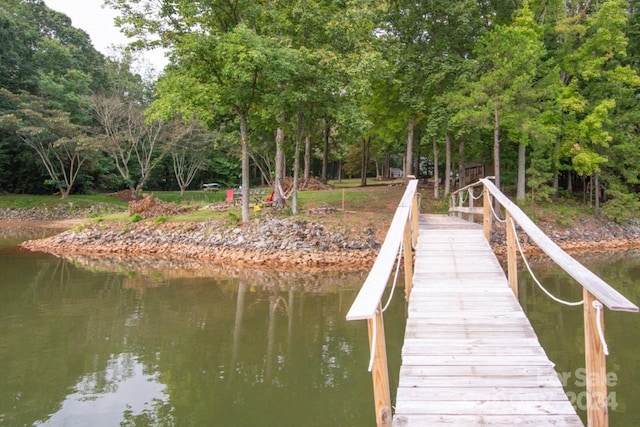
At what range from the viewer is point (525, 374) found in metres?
3.47

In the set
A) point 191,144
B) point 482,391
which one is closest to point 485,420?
point 482,391

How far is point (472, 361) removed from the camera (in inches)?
145

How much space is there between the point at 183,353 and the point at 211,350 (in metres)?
0.43

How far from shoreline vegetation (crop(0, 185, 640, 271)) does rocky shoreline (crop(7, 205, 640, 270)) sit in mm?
33

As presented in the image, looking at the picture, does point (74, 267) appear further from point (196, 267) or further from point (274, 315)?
point (274, 315)

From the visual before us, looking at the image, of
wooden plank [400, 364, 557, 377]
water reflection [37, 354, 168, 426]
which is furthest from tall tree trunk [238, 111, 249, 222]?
wooden plank [400, 364, 557, 377]

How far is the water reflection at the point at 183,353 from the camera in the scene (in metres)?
5.37

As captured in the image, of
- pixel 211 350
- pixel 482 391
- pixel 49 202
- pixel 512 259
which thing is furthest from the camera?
pixel 49 202

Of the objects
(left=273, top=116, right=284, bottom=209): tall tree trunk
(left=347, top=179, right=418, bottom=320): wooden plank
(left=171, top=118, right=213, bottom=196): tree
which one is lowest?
(left=347, top=179, right=418, bottom=320): wooden plank

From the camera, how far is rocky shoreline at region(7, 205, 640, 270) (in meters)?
15.4

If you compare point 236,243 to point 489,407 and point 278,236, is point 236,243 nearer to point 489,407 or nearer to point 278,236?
point 278,236

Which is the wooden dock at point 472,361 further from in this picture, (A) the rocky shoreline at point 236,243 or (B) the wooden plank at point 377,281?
(A) the rocky shoreline at point 236,243

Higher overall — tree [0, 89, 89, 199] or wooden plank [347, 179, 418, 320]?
tree [0, 89, 89, 199]

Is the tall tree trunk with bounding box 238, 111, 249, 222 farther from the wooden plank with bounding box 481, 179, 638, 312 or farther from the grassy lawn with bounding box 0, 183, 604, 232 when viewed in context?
the wooden plank with bounding box 481, 179, 638, 312
